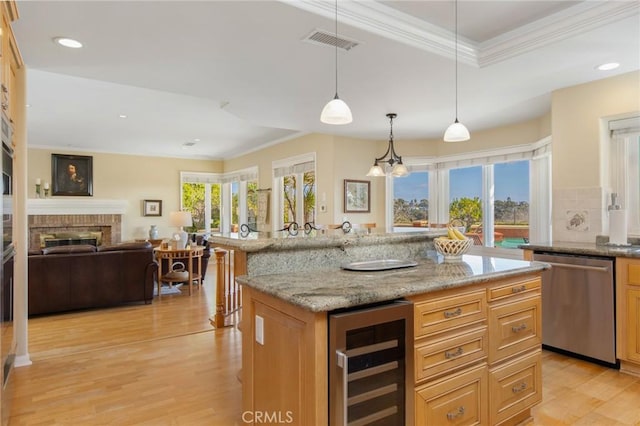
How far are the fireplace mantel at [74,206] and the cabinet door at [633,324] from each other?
29.6ft

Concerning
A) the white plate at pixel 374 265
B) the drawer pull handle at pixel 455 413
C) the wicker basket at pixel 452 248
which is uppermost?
the wicker basket at pixel 452 248

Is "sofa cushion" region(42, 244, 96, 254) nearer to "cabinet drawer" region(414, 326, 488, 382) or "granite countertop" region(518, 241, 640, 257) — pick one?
"cabinet drawer" region(414, 326, 488, 382)

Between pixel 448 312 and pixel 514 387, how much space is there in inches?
29.4

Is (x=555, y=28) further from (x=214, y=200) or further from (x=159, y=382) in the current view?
(x=214, y=200)

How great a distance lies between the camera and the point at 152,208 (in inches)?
360

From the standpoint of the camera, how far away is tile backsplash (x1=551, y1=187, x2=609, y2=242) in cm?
346

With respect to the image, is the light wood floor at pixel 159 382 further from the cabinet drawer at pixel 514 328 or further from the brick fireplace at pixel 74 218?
the brick fireplace at pixel 74 218

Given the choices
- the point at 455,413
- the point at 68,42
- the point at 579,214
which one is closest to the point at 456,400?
the point at 455,413

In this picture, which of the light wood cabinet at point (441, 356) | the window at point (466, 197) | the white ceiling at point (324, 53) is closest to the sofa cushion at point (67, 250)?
the white ceiling at point (324, 53)

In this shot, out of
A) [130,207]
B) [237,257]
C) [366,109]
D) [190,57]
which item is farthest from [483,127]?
[130,207]

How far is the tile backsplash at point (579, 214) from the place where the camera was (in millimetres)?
3461

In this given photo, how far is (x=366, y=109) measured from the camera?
445 cm

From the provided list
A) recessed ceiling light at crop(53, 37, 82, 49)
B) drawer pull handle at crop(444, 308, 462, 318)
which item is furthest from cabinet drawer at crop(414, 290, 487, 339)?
recessed ceiling light at crop(53, 37, 82, 49)

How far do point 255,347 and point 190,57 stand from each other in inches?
89.1
